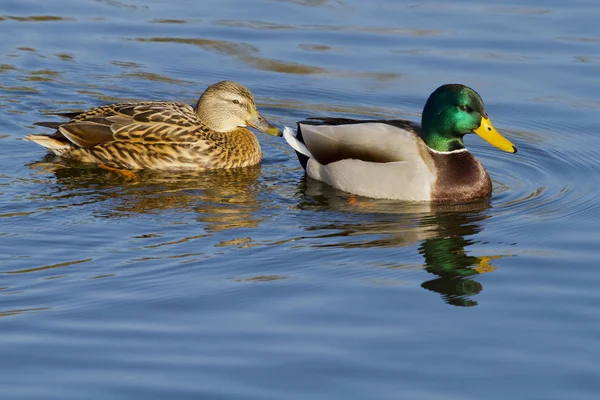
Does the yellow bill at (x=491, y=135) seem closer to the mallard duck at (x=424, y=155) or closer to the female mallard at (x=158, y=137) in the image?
the mallard duck at (x=424, y=155)

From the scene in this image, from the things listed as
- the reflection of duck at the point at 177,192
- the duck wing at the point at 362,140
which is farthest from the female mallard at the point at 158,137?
the duck wing at the point at 362,140

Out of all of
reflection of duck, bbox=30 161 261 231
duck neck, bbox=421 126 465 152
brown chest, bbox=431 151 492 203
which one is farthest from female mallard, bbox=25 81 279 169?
brown chest, bbox=431 151 492 203

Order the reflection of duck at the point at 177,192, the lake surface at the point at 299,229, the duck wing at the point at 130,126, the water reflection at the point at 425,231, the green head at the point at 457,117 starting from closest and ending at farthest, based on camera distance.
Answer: the lake surface at the point at 299,229 → the water reflection at the point at 425,231 → the reflection of duck at the point at 177,192 → the green head at the point at 457,117 → the duck wing at the point at 130,126

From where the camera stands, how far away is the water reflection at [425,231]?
8424 millimetres

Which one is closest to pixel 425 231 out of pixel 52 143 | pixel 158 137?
pixel 158 137

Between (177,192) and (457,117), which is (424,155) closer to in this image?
(457,117)

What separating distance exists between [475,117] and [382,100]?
261 cm

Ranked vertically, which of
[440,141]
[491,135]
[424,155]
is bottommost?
[424,155]

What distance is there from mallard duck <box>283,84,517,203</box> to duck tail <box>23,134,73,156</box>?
7.92 feet

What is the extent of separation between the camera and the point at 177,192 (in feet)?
34.5

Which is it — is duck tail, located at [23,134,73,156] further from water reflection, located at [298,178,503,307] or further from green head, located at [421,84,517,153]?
green head, located at [421,84,517,153]

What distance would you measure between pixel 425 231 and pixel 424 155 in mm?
1267

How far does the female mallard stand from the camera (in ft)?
36.9

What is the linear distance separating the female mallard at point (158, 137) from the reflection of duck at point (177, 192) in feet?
0.40
